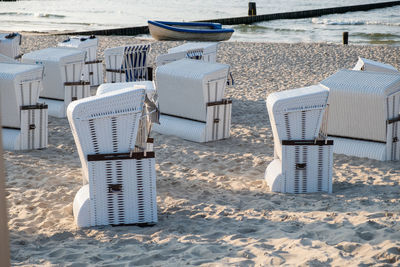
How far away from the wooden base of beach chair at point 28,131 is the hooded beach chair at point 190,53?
2533 millimetres

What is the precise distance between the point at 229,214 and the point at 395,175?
1.99 m

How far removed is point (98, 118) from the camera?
3.68 metres

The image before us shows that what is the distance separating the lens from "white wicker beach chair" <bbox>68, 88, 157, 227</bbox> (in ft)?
12.1

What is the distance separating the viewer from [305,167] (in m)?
4.59

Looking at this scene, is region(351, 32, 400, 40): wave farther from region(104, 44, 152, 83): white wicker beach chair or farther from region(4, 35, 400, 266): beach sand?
region(4, 35, 400, 266): beach sand

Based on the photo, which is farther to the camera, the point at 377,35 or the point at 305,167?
the point at 377,35

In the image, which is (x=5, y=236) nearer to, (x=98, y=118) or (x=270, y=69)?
(x=98, y=118)

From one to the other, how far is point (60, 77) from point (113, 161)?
13.6ft

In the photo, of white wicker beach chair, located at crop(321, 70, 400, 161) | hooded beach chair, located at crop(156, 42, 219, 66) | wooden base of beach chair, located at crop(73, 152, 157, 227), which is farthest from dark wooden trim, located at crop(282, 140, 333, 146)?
hooded beach chair, located at crop(156, 42, 219, 66)

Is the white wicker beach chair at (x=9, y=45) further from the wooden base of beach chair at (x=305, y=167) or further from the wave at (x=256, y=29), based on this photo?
the wave at (x=256, y=29)

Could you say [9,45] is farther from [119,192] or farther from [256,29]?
[256,29]

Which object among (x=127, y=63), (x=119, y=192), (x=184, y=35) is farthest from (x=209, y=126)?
(x=184, y=35)

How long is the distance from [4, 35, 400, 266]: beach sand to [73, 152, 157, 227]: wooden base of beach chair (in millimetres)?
98

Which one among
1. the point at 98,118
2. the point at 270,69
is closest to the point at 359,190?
the point at 98,118
